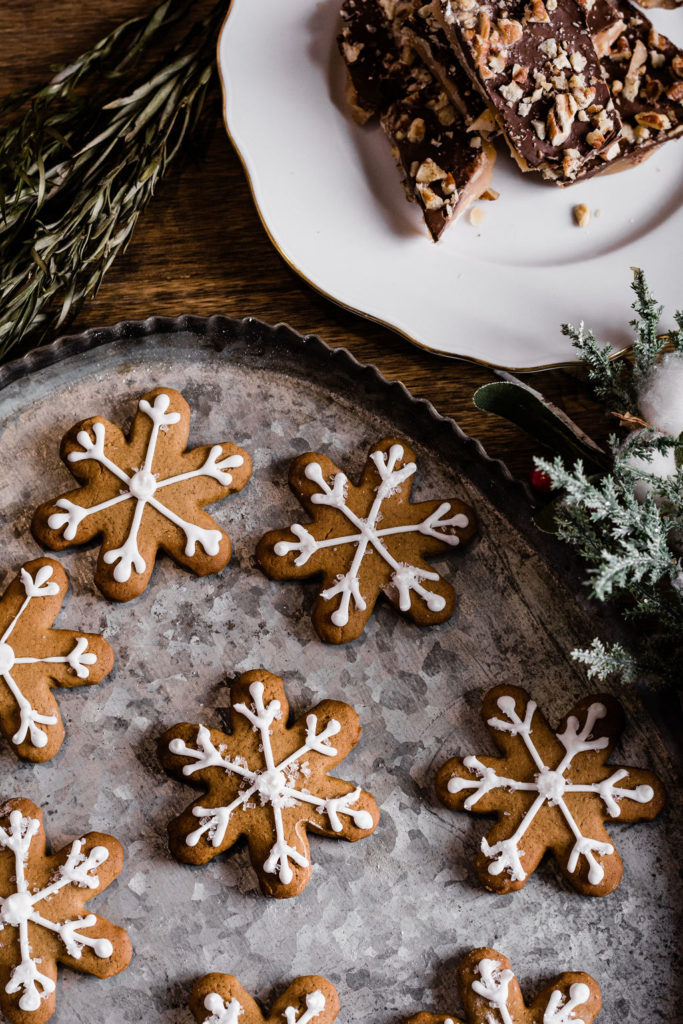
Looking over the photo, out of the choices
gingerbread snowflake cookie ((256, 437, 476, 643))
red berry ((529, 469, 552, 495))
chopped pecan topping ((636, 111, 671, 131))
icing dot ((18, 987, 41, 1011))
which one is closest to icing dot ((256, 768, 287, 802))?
gingerbread snowflake cookie ((256, 437, 476, 643))

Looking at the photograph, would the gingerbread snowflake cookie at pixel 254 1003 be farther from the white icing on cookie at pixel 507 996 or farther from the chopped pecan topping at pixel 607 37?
the chopped pecan topping at pixel 607 37

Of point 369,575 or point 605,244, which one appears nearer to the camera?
point 369,575

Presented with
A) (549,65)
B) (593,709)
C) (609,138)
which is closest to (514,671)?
(593,709)

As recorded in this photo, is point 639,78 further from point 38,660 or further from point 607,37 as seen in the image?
point 38,660

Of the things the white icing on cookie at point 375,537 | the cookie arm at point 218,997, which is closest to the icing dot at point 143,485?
the white icing on cookie at point 375,537

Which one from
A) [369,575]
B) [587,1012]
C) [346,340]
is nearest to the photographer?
[587,1012]

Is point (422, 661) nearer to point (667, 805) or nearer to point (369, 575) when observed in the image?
point (369, 575)

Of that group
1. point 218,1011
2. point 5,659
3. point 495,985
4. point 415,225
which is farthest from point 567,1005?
point 415,225
